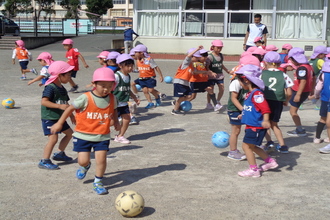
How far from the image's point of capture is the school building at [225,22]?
21969 mm

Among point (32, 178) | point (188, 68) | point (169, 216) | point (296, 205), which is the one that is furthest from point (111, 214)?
point (188, 68)

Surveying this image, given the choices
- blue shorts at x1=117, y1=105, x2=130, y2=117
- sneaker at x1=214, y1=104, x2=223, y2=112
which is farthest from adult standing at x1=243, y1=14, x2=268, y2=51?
blue shorts at x1=117, y1=105, x2=130, y2=117

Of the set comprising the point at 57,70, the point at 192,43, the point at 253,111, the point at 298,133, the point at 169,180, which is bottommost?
the point at 169,180

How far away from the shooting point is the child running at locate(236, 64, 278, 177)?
5.89 meters

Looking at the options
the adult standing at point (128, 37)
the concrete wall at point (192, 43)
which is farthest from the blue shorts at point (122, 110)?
the concrete wall at point (192, 43)

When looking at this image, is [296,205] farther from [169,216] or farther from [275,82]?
[275,82]

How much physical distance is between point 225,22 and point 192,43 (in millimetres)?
1979

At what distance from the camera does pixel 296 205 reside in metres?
5.14

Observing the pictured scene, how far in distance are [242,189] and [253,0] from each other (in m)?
18.3

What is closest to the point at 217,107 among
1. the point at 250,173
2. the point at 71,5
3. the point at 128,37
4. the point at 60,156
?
the point at 250,173

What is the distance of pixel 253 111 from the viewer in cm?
600

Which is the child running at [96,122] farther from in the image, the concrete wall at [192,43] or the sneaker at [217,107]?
the concrete wall at [192,43]

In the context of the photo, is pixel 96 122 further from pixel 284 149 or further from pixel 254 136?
pixel 284 149

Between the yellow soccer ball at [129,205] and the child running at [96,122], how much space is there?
2.25 feet
